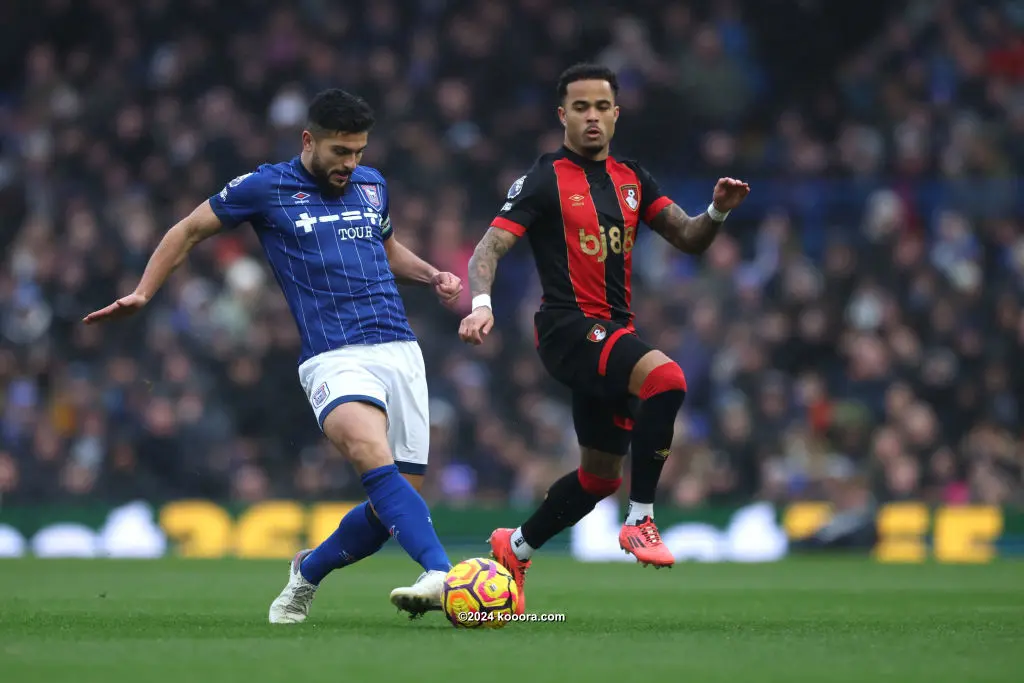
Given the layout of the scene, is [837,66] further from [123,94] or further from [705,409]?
[123,94]

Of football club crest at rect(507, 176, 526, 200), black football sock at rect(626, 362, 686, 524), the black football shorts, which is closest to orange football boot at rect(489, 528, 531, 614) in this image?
the black football shorts

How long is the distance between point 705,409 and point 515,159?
4294mm

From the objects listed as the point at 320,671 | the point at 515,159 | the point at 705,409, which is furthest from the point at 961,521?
the point at 320,671

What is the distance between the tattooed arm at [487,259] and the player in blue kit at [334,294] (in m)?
0.40

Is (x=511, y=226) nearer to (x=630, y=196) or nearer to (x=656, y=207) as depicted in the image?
(x=630, y=196)

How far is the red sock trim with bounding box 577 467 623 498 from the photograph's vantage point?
8.41m

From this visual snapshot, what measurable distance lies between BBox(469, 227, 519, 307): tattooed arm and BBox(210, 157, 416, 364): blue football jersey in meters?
0.40

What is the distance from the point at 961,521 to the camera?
53.8 feet

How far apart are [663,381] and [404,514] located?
1437 millimetres

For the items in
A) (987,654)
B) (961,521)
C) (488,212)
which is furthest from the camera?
(488,212)

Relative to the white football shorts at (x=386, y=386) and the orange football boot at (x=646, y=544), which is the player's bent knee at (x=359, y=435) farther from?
the orange football boot at (x=646, y=544)

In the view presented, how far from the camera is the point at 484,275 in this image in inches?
311

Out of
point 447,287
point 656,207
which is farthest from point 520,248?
point 447,287

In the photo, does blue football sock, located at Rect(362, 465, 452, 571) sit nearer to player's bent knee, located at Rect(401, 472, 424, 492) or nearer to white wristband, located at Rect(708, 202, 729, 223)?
player's bent knee, located at Rect(401, 472, 424, 492)
